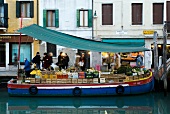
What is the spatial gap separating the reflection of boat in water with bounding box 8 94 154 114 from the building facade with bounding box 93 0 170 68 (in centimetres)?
719

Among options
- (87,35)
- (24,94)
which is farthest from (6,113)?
(87,35)

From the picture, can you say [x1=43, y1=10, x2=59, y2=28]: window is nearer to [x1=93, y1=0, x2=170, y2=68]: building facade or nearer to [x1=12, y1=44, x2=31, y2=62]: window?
[x1=12, y1=44, x2=31, y2=62]: window

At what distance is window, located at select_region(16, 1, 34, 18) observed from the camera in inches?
1049

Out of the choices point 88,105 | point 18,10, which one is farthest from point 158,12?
point 88,105

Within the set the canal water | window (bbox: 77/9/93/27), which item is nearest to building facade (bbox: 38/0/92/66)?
window (bbox: 77/9/93/27)

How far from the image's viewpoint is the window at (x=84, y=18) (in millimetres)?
26391

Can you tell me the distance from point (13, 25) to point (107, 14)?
6.15 m

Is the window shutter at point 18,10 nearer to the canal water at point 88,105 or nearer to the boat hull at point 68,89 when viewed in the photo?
the canal water at point 88,105

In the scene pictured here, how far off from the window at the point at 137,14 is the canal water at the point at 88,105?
746 cm

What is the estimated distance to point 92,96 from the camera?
62.1ft

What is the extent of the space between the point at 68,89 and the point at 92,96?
1161 millimetres

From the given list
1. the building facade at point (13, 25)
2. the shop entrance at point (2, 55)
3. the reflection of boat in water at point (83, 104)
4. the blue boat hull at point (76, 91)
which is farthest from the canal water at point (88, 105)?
A: the shop entrance at point (2, 55)

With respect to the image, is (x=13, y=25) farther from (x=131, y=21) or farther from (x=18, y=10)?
(x=131, y=21)

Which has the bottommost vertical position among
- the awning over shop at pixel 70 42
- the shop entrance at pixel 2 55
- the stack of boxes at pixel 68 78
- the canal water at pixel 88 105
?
the canal water at pixel 88 105
